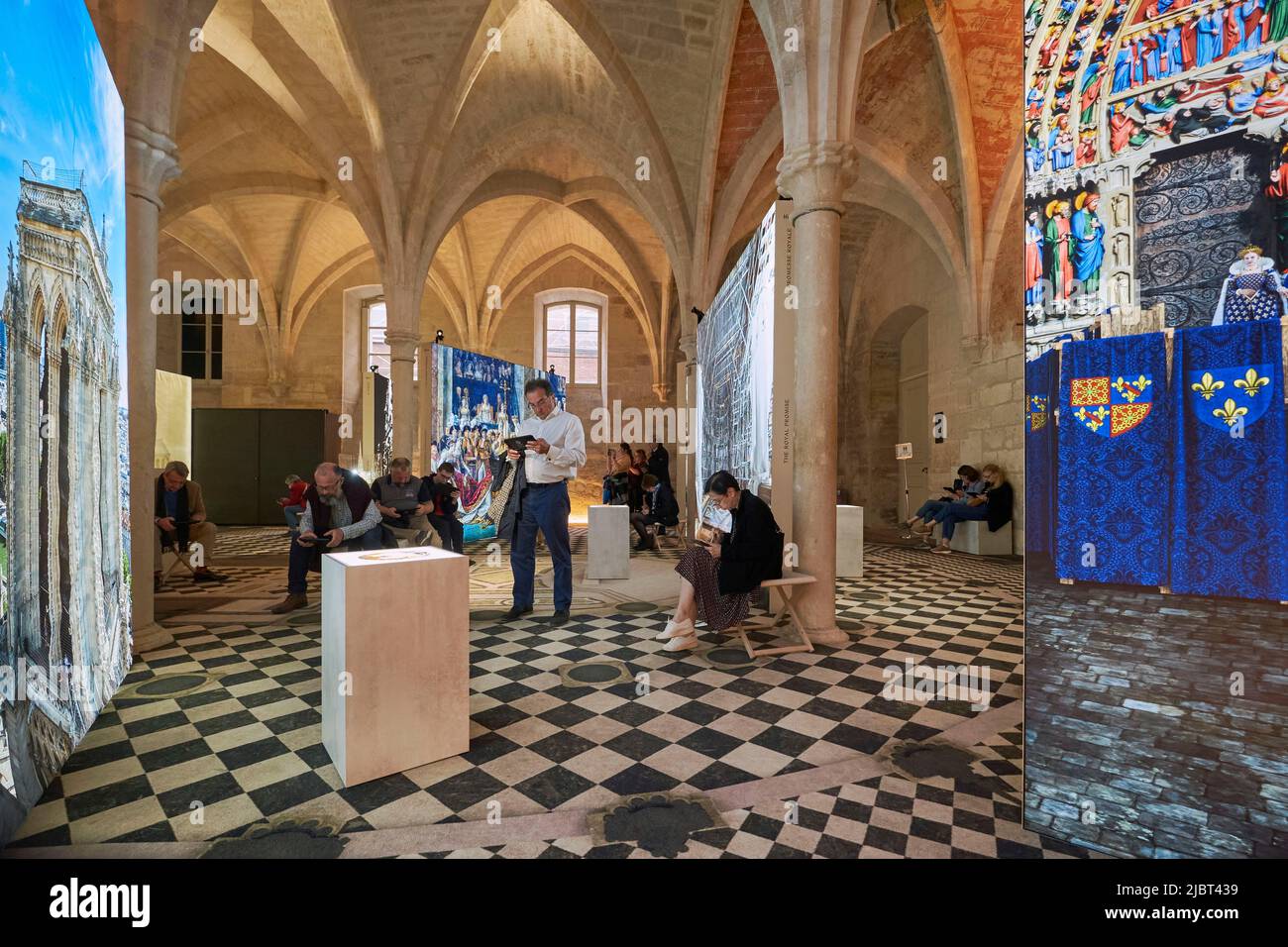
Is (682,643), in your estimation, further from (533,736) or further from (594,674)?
(533,736)

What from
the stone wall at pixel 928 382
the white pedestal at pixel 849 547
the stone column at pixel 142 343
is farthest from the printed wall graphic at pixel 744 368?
the stone column at pixel 142 343

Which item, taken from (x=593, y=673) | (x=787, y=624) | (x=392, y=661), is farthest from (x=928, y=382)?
(x=392, y=661)

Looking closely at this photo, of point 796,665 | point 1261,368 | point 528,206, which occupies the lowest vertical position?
point 796,665

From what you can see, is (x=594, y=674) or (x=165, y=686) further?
(x=594, y=674)

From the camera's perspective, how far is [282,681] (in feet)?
12.0

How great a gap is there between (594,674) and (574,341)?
16.5 metres

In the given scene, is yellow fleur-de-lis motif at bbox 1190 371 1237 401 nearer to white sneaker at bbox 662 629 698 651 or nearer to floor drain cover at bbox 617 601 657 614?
white sneaker at bbox 662 629 698 651

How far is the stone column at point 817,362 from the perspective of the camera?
4.64 metres

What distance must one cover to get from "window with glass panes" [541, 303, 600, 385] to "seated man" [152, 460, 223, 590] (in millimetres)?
12869

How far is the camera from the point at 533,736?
9.57 ft
